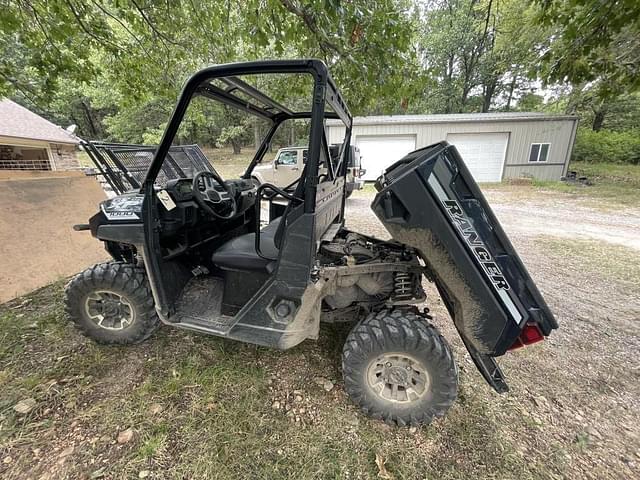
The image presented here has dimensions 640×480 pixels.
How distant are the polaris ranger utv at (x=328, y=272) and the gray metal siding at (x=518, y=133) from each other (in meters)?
12.1

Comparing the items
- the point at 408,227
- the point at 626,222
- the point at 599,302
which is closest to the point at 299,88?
the point at 408,227

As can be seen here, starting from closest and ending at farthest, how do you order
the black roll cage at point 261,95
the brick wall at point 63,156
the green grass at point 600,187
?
the black roll cage at point 261,95 → the green grass at point 600,187 → the brick wall at point 63,156

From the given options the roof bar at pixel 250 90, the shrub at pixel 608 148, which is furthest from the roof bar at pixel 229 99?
the shrub at pixel 608 148

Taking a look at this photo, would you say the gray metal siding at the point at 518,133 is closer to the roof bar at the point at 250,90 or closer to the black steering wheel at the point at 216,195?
the roof bar at the point at 250,90

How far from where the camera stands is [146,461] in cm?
153

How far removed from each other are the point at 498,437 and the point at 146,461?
199cm

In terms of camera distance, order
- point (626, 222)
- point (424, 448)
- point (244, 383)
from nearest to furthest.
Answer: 1. point (424, 448)
2. point (244, 383)
3. point (626, 222)

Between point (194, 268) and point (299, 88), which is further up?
point (299, 88)

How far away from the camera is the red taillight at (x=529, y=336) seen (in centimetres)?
155

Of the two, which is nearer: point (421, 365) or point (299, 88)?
point (421, 365)

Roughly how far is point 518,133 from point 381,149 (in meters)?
6.31

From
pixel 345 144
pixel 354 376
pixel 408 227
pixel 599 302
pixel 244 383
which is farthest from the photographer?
pixel 599 302

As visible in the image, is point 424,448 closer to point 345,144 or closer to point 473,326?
point 473,326

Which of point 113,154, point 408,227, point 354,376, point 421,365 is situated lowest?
point 354,376
